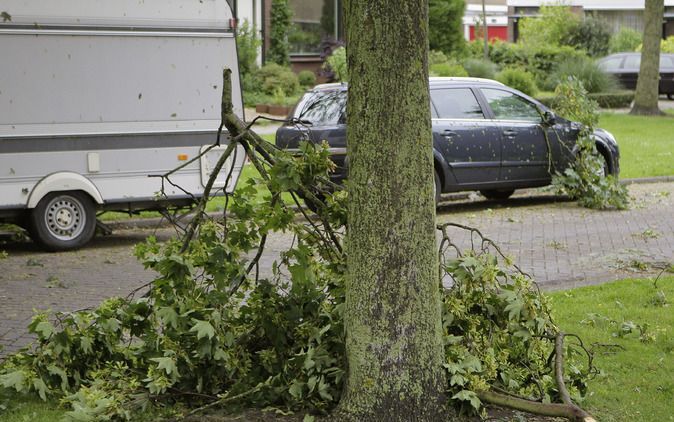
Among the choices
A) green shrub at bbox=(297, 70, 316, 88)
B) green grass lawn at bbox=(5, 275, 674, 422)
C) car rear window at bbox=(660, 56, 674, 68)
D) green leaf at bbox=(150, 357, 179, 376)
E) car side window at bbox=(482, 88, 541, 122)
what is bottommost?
green shrub at bbox=(297, 70, 316, 88)

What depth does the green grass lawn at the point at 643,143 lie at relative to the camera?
19.2 meters

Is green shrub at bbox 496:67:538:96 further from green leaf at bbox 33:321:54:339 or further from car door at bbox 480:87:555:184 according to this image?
green leaf at bbox 33:321:54:339

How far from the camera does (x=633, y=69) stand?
38531mm

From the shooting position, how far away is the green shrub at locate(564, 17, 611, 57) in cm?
4859

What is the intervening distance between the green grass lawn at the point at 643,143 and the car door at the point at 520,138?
3.19 meters

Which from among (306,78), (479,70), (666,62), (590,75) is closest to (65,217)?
(306,78)

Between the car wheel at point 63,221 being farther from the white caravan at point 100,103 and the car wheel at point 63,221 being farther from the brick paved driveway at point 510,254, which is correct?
the brick paved driveway at point 510,254

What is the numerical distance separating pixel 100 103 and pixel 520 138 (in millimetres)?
6161

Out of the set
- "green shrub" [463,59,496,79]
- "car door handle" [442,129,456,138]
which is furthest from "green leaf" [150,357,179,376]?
"green shrub" [463,59,496,79]

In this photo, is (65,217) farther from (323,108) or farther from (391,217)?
(391,217)

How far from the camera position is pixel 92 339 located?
20.8 feet

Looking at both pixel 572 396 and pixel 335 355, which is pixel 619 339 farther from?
pixel 335 355

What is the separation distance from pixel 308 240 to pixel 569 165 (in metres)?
10.3

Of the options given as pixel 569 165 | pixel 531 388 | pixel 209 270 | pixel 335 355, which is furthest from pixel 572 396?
pixel 569 165
